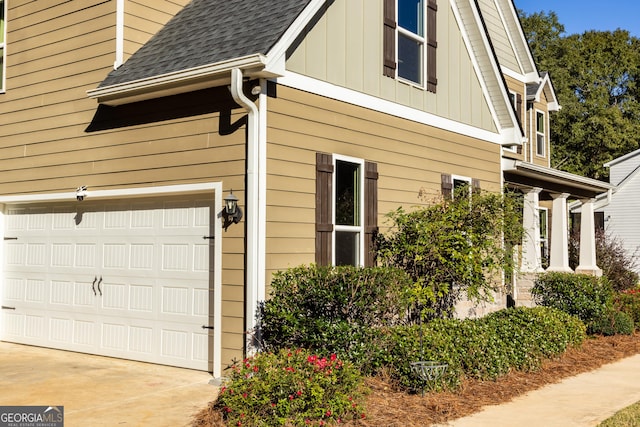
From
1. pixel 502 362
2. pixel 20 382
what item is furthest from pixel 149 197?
pixel 502 362

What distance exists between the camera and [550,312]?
36.9 feet

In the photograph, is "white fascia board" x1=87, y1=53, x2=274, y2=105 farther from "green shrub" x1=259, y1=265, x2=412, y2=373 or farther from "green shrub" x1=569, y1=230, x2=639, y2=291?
"green shrub" x1=569, y1=230, x2=639, y2=291

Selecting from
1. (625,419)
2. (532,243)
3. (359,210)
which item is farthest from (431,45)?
(625,419)

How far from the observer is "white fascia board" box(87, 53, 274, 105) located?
8547 millimetres

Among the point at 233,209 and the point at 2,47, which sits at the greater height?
the point at 2,47

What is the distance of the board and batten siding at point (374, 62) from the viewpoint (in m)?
9.77

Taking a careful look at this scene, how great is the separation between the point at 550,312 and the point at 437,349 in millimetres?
3651

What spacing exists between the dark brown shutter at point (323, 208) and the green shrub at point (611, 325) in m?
6.02

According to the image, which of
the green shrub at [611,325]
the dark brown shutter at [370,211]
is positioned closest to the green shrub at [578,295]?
the green shrub at [611,325]

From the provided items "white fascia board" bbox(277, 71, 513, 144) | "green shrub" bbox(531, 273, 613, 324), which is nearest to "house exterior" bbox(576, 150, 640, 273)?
"green shrub" bbox(531, 273, 613, 324)

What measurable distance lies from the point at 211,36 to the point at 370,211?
3431mm

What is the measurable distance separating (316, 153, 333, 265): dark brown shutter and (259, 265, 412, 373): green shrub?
955mm

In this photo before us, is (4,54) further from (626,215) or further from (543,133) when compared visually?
(626,215)

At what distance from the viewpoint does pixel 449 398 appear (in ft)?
25.9
